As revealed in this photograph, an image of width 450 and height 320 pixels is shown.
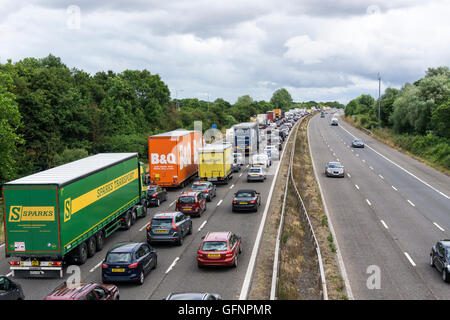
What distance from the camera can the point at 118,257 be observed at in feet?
58.6

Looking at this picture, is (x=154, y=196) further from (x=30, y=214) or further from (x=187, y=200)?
(x=30, y=214)

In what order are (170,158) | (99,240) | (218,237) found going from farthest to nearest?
(170,158), (99,240), (218,237)

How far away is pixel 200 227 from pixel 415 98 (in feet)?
188

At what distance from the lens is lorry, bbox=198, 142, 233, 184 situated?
40469 mm

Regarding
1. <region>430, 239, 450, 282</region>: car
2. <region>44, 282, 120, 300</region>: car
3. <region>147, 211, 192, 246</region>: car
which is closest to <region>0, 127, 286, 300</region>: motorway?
<region>147, 211, 192, 246</region>: car

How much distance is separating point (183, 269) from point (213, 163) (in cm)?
2154

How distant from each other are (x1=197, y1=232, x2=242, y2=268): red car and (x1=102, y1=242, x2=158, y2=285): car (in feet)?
7.87

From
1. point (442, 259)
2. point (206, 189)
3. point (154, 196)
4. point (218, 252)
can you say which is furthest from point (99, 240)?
point (442, 259)

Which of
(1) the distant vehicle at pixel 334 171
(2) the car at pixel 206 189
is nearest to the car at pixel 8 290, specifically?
(2) the car at pixel 206 189

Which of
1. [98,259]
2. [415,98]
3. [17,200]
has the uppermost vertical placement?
[415,98]

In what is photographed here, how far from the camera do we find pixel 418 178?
44969 millimetres

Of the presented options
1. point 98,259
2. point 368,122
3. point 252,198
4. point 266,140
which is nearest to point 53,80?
point 266,140
